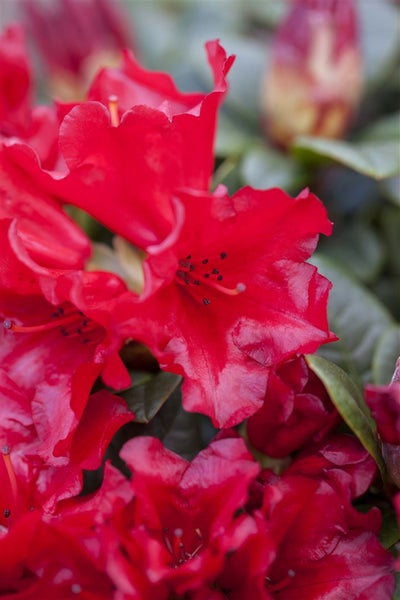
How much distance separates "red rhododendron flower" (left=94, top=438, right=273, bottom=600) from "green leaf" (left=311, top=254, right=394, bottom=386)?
0.75 feet

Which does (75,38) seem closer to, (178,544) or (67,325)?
(67,325)

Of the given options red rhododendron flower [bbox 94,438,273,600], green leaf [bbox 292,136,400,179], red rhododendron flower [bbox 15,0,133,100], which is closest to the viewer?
red rhododendron flower [bbox 94,438,273,600]

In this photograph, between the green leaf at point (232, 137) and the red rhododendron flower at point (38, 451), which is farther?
the green leaf at point (232, 137)

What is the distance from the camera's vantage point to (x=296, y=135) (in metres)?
1.09

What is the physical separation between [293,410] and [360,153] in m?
0.41

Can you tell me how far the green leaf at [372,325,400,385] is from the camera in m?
0.79

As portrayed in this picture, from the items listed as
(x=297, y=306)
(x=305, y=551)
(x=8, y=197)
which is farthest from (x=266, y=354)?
(x=8, y=197)

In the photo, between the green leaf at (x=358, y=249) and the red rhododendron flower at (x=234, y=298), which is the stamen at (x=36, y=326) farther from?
the green leaf at (x=358, y=249)

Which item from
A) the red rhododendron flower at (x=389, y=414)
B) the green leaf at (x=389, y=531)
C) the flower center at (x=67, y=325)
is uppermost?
the red rhododendron flower at (x=389, y=414)

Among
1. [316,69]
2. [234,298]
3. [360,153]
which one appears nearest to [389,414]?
[234,298]

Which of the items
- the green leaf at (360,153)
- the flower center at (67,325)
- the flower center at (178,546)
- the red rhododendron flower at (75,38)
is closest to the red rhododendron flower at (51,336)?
the flower center at (67,325)

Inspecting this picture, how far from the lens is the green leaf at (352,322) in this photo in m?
0.83

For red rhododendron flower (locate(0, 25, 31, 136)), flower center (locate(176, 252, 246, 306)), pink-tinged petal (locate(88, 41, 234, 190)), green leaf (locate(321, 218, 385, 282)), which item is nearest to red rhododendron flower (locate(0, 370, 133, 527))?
flower center (locate(176, 252, 246, 306))

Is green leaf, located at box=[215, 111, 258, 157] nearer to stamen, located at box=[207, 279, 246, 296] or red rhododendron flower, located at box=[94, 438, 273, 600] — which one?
stamen, located at box=[207, 279, 246, 296]
